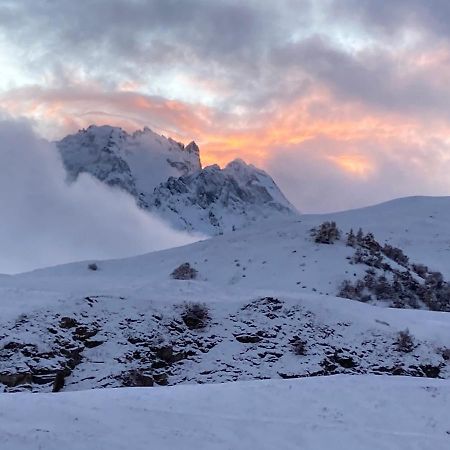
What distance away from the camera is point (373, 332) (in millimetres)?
36562

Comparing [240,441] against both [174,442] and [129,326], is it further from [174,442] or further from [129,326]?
[129,326]

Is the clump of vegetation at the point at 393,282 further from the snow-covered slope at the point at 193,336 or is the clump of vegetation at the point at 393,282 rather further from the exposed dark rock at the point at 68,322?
the exposed dark rock at the point at 68,322

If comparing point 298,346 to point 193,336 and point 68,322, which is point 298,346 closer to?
point 193,336

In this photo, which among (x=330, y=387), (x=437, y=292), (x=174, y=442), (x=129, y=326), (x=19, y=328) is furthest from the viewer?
(x=437, y=292)

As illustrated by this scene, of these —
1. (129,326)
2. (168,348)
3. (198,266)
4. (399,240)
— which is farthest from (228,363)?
(399,240)

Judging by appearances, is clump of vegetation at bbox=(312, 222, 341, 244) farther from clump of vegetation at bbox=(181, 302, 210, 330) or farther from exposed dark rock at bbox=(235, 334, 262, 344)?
exposed dark rock at bbox=(235, 334, 262, 344)

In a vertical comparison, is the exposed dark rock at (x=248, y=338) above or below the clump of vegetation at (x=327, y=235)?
below

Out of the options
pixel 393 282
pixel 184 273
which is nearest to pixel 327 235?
pixel 393 282

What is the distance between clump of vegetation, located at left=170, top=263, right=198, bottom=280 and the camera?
5700 cm

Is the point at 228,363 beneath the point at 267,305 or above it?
beneath

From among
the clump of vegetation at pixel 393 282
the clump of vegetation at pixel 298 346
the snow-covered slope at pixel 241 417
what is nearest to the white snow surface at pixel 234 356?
the snow-covered slope at pixel 241 417

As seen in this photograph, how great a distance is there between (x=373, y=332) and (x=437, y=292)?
22.5 meters

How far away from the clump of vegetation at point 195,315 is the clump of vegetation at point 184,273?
18.6 m

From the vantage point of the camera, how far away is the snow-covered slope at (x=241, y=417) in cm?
1709
